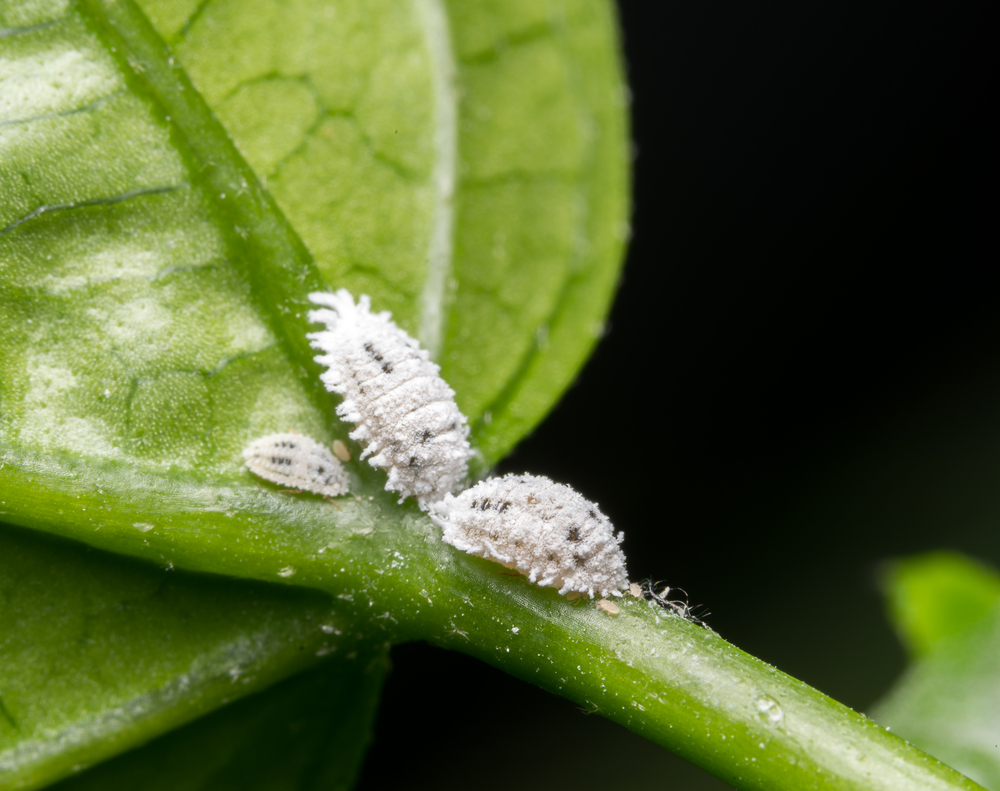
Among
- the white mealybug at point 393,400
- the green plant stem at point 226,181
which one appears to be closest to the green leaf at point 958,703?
the white mealybug at point 393,400

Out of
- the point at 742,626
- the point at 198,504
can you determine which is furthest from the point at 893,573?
→ the point at 198,504

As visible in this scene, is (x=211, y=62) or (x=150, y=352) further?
(x=211, y=62)

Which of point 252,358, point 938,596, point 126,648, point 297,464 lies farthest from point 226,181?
point 938,596

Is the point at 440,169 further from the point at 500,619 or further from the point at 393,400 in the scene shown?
the point at 500,619

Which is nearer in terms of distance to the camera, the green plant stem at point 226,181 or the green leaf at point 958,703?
the green plant stem at point 226,181

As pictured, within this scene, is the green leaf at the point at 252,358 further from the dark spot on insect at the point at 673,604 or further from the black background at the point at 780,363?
the black background at the point at 780,363

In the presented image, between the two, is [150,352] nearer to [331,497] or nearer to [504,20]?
[331,497]
